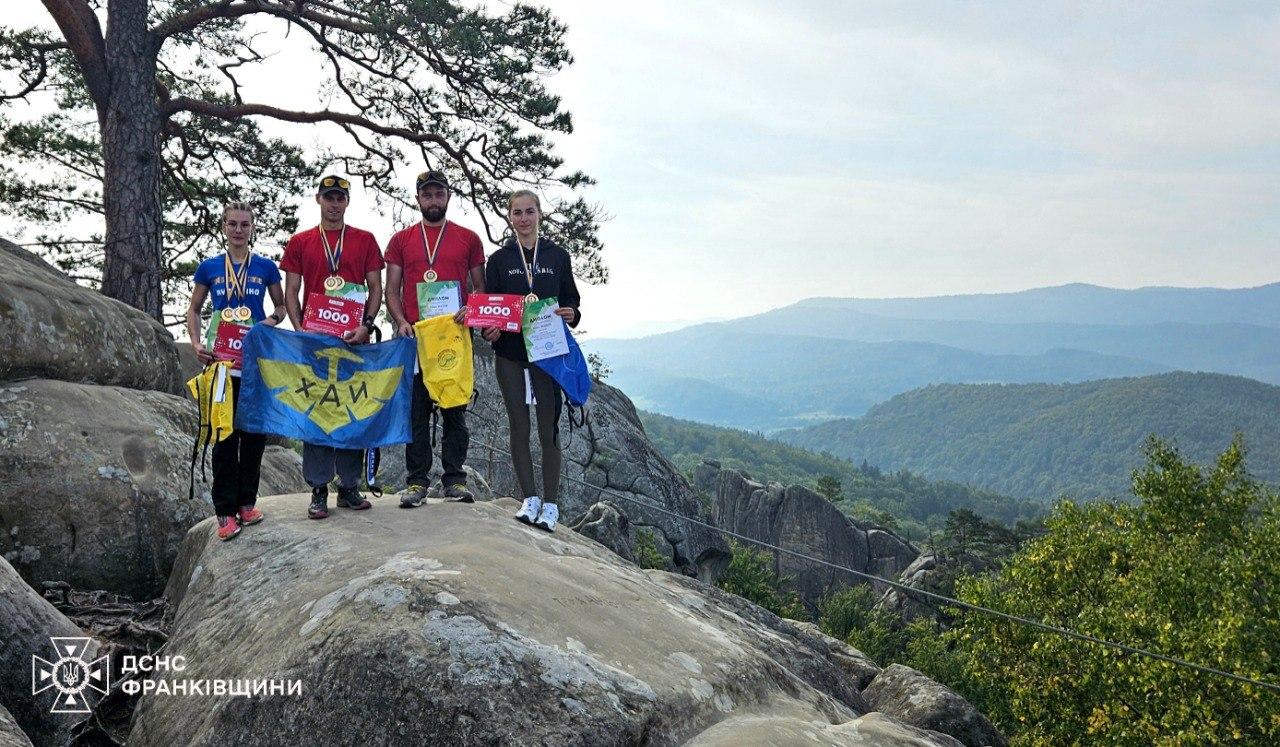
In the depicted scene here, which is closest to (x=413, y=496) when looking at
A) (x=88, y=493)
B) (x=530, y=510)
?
(x=530, y=510)

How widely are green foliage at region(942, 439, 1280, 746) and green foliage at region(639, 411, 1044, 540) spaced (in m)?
123

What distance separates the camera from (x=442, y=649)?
14.3 ft

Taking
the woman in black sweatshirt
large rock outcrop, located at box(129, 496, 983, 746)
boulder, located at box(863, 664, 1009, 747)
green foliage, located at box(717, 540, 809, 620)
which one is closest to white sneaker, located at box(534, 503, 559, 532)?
the woman in black sweatshirt

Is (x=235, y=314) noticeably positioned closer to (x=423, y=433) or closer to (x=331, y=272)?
(x=331, y=272)

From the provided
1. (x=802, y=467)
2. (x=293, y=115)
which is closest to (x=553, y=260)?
(x=293, y=115)

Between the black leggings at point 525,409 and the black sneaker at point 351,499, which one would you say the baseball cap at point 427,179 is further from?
the black sneaker at point 351,499

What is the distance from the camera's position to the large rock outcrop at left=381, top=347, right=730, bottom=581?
68.6ft

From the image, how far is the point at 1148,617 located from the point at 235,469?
19129 mm

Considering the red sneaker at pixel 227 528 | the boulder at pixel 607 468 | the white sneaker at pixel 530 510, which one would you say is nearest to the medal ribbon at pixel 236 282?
the red sneaker at pixel 227 528

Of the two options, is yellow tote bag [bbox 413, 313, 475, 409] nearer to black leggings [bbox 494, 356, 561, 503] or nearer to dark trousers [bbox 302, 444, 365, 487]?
black leggings [bbox 494, 356, 561, 503]

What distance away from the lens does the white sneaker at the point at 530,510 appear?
289 inches

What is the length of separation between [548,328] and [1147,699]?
17202 mm

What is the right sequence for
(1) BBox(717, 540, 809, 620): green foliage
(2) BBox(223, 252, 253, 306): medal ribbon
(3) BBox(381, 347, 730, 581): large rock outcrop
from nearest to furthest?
(2) BBox(223, 252, 253, 306): medal ribbon
(3) BBox(381, 347, 730, 581): large rock outcrop
(1) BBox(717, 540, 809, 620): green foliage

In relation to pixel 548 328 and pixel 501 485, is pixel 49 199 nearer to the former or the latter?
pixel 501 485
